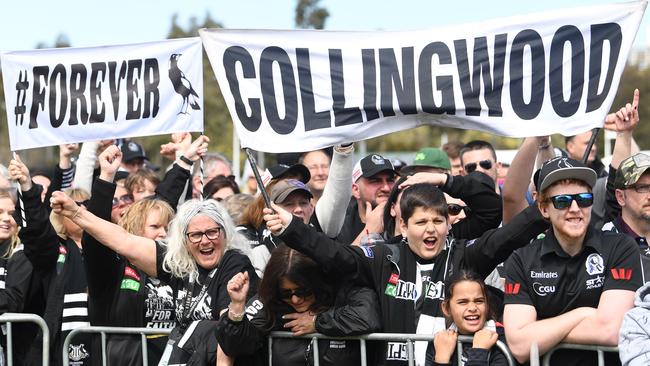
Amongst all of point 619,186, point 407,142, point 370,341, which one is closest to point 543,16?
point 619,186

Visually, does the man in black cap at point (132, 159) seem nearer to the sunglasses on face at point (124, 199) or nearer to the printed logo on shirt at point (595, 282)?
the sunglasses on face at point (124, 199)

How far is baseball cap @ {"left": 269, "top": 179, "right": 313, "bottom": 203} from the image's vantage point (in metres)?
7.08

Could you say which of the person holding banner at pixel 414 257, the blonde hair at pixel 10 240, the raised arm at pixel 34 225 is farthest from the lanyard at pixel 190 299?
the blonde hair at pixel 10 240

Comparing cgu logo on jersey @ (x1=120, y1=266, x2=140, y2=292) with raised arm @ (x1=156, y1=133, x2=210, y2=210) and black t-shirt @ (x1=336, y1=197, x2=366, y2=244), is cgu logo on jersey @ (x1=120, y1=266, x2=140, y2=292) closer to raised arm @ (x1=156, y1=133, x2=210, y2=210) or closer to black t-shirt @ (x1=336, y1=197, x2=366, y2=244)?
raised arm @ (x1=156, y1=133, x2=210, y2=210)

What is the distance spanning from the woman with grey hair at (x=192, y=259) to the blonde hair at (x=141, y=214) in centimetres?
54

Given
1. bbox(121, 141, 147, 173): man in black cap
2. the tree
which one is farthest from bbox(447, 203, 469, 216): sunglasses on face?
the tree

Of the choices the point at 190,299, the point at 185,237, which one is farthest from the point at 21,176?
the point at 190,299

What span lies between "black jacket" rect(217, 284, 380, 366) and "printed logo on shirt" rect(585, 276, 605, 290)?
1.18 m

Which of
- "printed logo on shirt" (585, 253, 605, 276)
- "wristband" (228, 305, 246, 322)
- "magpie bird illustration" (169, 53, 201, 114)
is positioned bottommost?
"wristband" (228, 305, 246, 322)

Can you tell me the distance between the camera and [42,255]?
23.7ft

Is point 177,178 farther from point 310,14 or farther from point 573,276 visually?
point 310,14

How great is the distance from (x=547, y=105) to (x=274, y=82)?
162 centimetres

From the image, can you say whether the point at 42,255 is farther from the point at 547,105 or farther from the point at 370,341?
the point at 547,105

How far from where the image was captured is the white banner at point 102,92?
7.38 meters
